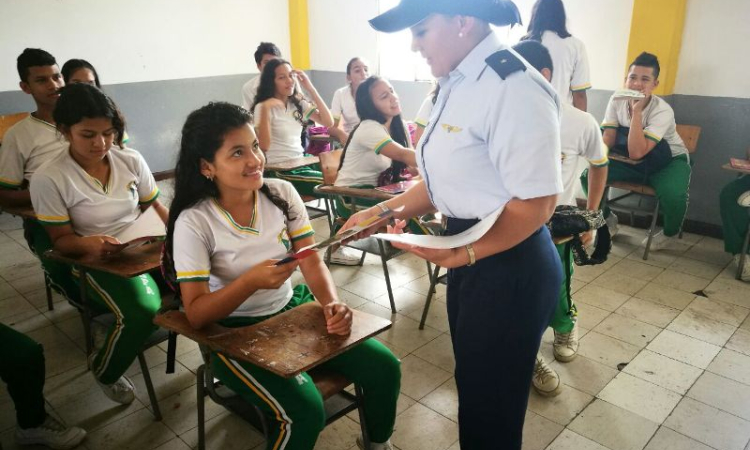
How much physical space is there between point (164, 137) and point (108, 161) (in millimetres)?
4037

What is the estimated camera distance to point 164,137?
6230 millimetres

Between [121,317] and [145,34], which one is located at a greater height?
[145,34]

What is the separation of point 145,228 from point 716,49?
14.0 ft

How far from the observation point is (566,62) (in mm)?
3539

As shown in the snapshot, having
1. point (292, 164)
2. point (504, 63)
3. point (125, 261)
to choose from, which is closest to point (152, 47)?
point (292, 164)

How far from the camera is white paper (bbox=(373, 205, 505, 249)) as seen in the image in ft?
3.94

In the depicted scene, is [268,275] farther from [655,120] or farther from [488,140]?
[655,120]

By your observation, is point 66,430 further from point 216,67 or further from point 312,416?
→ point 216,67

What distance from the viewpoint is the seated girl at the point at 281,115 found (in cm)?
407

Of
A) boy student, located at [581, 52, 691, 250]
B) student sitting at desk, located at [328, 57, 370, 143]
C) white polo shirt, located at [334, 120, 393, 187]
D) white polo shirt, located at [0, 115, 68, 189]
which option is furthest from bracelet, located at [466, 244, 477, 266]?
student sitting at desk, located at [328, 57, 370, 143]

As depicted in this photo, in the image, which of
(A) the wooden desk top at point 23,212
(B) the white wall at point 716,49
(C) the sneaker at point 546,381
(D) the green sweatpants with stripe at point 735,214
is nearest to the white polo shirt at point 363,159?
(C) the sneaker at point 546,381

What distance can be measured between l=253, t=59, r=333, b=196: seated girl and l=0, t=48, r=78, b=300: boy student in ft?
4.62

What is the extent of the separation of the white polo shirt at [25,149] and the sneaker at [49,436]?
141 centimetres

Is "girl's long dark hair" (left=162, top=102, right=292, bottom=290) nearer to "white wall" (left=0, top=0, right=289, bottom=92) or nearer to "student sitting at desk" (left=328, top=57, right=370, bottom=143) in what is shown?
"student sitting at desk" (left=328, top=57, right=370, bottom=143)
